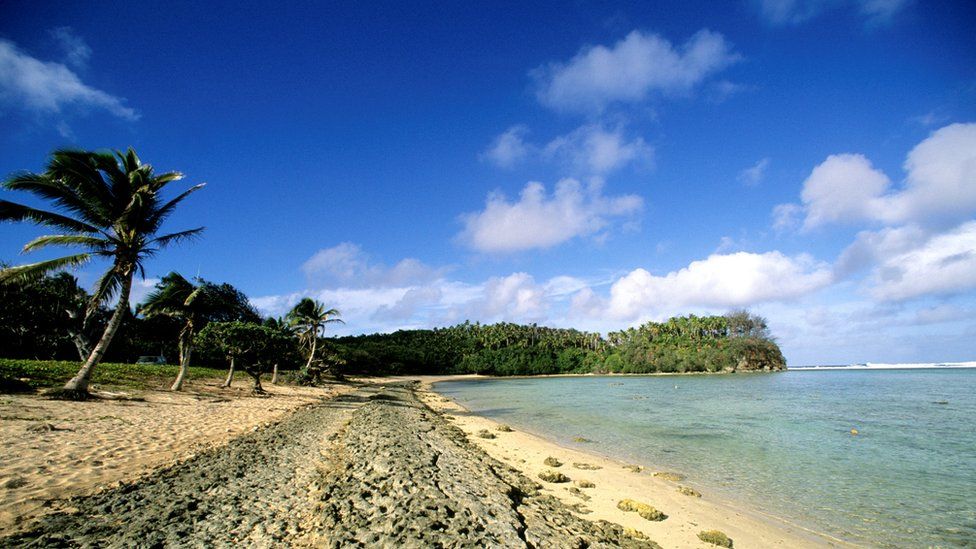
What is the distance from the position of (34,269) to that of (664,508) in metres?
21.8

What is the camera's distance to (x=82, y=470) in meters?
8.46

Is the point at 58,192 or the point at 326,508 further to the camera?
the point at 58,192

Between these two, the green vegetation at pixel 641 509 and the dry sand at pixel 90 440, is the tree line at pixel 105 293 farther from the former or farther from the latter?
the green vegetation at pixel 641 509

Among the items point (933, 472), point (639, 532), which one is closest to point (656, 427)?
point (933, 472)

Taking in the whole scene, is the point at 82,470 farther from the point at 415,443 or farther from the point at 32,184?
the point at 32,184

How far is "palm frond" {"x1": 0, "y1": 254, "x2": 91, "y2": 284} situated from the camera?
1395cm

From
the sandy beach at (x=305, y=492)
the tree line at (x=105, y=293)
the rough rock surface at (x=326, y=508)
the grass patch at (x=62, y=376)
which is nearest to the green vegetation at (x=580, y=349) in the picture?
the tree line at (x=105, y=293)

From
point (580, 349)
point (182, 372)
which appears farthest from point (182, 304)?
point (580, 349)

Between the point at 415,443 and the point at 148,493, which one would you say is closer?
the point at 148,493

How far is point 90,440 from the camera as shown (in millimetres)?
10570

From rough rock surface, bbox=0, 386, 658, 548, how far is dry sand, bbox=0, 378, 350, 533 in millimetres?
758

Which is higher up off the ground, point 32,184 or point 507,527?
point 32,184

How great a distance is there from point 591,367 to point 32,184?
127620mm

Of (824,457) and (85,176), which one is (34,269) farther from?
(824,457)
